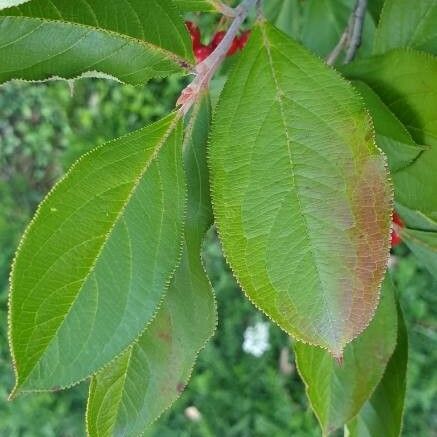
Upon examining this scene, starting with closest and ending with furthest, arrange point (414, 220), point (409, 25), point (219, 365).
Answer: point (409, 25)
point (414, 220)
point (219, 365)

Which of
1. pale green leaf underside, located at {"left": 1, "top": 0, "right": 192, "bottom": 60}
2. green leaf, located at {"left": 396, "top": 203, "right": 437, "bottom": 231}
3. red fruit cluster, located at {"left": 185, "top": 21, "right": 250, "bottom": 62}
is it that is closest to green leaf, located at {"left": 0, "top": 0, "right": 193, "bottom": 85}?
pale green leaf underside, located at {"left": 1, "top": 0, "right": 192, "bottom": 60}

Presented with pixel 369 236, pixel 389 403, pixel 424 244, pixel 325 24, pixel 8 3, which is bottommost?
pixel 389 403

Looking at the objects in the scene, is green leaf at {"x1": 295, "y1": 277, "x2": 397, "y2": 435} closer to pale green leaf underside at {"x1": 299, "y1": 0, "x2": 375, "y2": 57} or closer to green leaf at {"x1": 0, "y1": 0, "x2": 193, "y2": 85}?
green leaf at {"x1": 0, "y1": 0, "x2": 193, "y2": 85}

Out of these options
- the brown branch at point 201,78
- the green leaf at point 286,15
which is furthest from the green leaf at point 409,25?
the green leaf at point 286,15

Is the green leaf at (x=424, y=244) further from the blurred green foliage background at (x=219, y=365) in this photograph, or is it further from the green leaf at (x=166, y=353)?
the blurred green foliage background at (x=219, y=365)

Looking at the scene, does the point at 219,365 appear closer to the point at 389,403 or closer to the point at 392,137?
the point at 389,403

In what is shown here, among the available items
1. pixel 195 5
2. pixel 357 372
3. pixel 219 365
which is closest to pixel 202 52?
pixel 195 5
